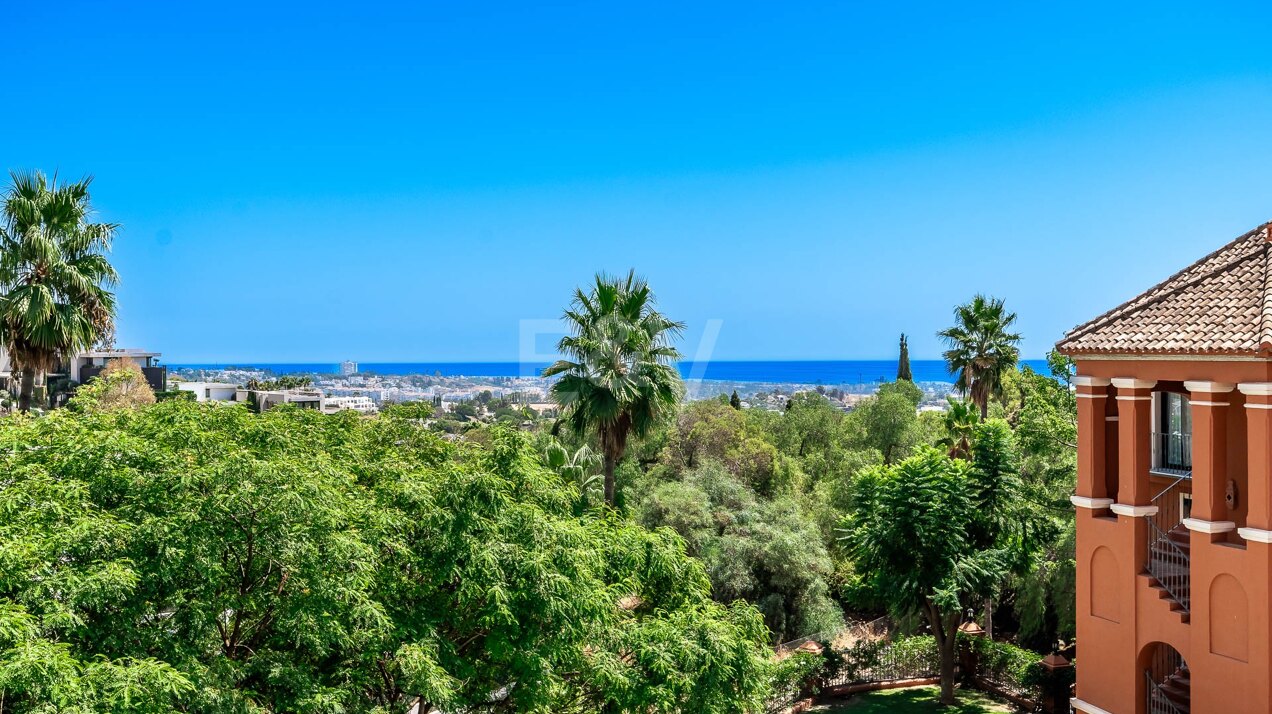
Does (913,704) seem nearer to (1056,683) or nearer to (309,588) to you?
(1056,683)

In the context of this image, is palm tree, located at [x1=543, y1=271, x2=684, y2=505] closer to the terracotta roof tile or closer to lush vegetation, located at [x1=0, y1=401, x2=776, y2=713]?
lush vegetation, located at [x1=0, y1=401, x2=776, y2=713]

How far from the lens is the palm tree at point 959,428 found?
99.6 feet

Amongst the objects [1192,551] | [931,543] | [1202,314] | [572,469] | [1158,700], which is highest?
[1202,314]

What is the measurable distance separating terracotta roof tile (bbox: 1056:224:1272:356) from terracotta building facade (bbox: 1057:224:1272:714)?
0.03m

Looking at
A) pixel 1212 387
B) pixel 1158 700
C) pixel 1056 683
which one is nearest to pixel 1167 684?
pixel 1158 700

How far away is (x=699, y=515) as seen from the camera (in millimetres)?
26453

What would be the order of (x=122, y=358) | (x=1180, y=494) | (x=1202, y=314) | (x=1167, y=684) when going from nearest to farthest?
(x=1202, y=314)
(x=1167, y=684)
(x=1180, y=494)
(x=122, y=358)

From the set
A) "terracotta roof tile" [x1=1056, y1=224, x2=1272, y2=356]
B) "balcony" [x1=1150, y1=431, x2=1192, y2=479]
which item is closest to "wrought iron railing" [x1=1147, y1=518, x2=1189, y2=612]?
"balcony" [x1=1150, y1=431, x2=1192, y2=479]

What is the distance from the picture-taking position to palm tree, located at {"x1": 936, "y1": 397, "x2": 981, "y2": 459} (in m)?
30.3

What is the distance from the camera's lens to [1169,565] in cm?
1385

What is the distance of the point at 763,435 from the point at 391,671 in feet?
94.1

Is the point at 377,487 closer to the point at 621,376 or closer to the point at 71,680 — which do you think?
the point at 71,680

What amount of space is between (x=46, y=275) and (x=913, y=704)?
77.3 ft

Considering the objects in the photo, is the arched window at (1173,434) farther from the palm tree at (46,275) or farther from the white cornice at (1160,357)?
the palm tree at (46,275)
